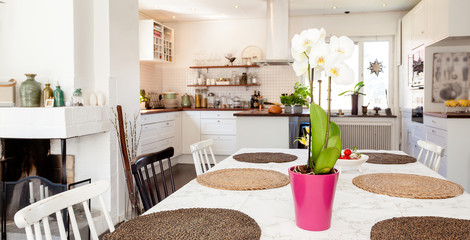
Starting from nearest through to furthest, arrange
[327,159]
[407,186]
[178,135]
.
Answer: [327,159]
[407,186]
[178,135]

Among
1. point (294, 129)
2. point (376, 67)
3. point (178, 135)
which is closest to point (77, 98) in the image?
point (294, 129)

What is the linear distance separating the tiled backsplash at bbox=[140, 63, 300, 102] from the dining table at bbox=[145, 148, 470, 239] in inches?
202

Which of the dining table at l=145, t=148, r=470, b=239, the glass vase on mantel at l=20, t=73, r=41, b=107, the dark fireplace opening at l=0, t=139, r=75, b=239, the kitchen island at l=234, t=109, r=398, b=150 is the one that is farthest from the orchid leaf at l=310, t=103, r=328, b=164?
the kitchen island at l=234, t=109, r=398, b=150

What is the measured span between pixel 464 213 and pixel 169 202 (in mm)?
972

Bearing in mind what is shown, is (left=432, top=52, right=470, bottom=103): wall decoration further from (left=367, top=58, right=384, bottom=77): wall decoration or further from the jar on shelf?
the jar on shelf

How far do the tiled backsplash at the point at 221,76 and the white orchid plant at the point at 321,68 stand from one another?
5.62 m

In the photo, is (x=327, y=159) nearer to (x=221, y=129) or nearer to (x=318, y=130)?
(x=318, y=130)

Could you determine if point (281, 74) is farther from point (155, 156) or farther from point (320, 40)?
point (320, 40)

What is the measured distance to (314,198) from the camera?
105 cm

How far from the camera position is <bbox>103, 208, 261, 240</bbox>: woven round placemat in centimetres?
103

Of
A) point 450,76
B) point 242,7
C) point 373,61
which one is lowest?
point 450,76

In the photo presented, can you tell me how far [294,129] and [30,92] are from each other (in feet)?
11.0

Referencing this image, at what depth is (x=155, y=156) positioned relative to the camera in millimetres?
1862

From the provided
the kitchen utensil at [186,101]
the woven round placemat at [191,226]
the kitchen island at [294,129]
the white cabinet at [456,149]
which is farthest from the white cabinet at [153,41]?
the woven round placemat at [191,226]
